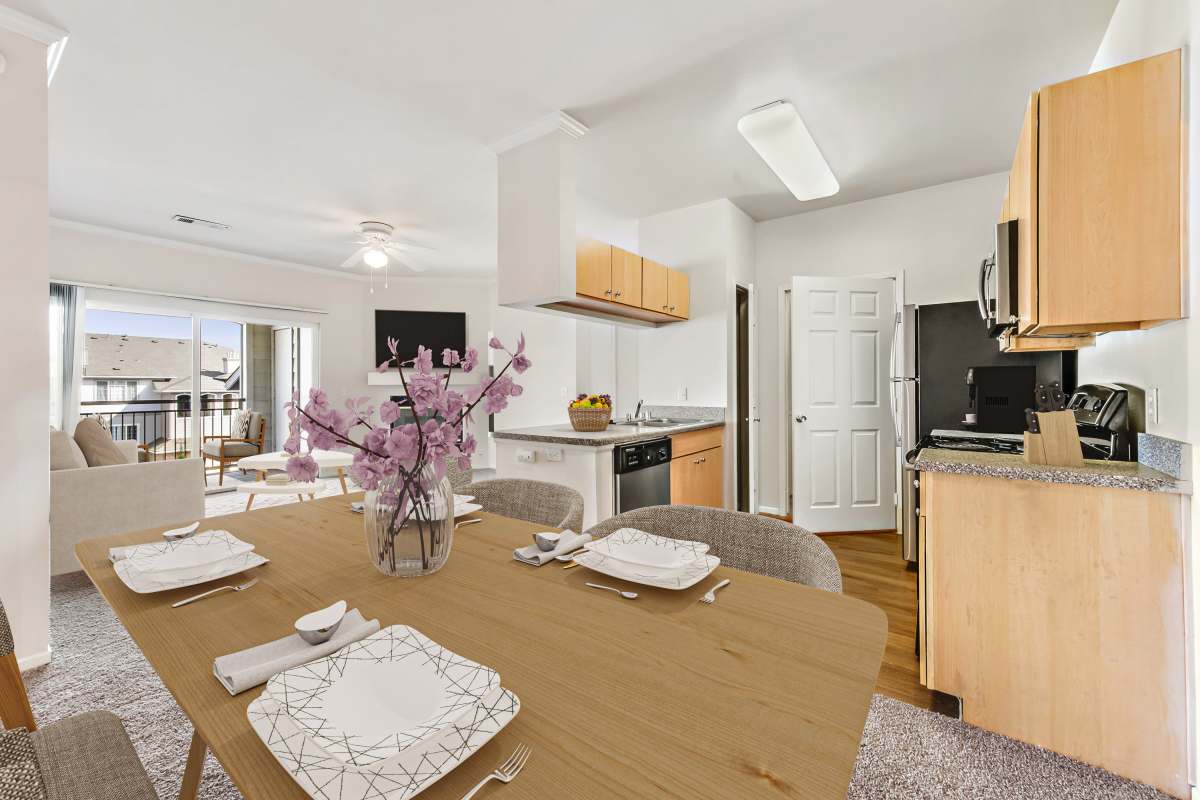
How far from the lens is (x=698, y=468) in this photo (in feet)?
12.1

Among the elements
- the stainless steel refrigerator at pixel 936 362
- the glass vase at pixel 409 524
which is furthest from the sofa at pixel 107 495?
the stainless steel refrigerator at pixel 936 362

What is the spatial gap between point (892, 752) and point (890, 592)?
1.37 meters

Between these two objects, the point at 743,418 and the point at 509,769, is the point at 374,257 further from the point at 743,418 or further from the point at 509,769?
the point at 509,769

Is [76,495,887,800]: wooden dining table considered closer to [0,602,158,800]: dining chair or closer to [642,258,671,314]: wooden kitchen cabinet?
[0,602,158,800]: dining chair

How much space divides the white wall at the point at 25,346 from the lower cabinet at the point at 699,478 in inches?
118

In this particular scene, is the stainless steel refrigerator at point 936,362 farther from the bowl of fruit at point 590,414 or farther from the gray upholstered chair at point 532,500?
the gray upholstered chair at point 532,500

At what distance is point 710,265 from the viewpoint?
418 centimetres

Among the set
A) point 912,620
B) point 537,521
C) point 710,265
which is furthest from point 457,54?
point 912,620

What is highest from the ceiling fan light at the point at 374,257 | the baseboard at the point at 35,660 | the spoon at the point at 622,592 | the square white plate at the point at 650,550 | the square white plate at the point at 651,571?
the ceiling fan light at the point at 374,257

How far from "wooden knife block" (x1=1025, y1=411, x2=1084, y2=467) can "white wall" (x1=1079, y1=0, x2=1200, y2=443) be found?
211 millimetres

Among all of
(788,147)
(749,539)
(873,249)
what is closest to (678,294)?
(788,147)

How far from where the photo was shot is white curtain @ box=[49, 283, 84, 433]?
4625 mm

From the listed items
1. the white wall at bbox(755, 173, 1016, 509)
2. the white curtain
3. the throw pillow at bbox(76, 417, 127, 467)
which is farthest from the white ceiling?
the throw pillow at bbox(76, 417, 127, 467)

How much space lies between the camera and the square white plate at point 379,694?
0.54m
